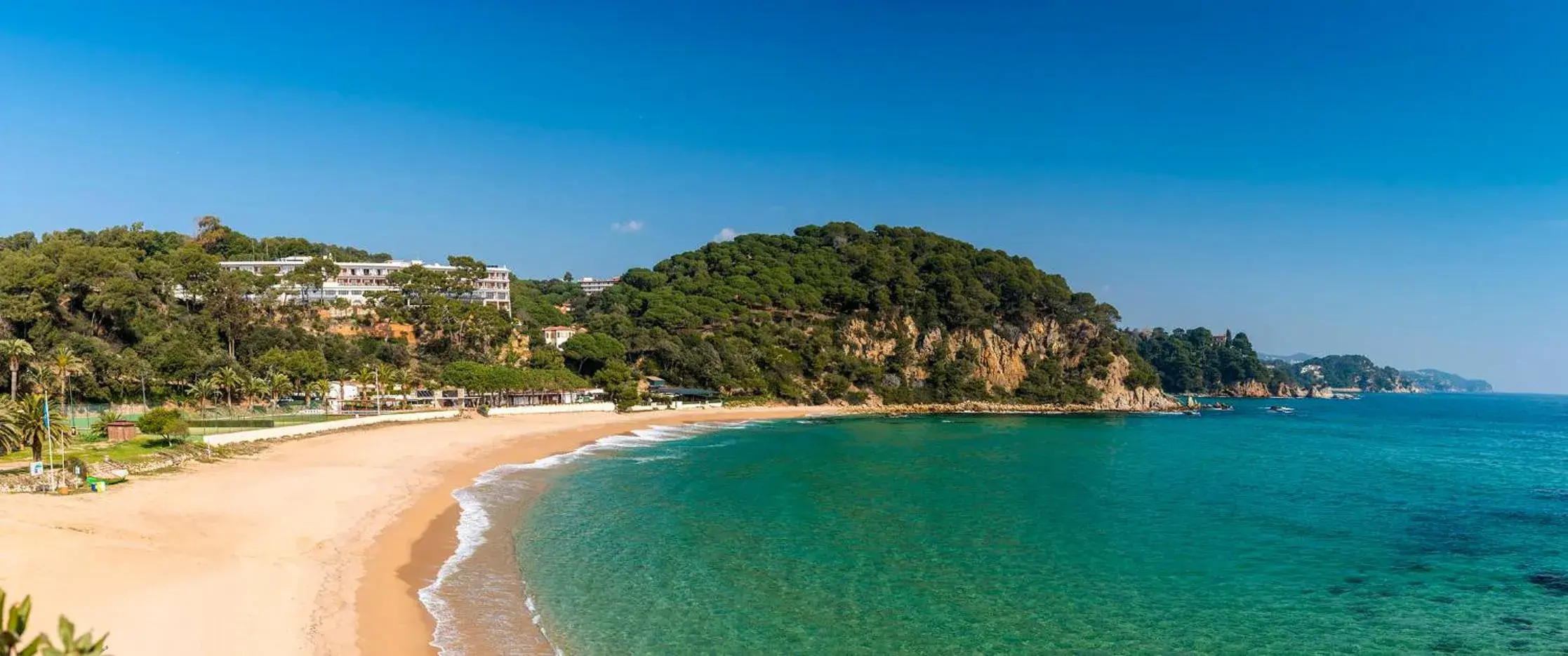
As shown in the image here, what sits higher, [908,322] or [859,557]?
[908,322]

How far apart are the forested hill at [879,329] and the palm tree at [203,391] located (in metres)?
40.5

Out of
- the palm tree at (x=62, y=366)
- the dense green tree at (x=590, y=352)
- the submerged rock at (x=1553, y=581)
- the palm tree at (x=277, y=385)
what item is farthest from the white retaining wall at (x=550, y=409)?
the submerged rock at (x=1553, y=581)

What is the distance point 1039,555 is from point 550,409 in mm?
52643

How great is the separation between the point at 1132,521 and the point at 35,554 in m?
29.5

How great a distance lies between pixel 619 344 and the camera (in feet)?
277

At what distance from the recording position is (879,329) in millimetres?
102125

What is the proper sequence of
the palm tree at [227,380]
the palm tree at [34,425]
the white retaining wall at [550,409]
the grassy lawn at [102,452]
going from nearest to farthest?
1. the grassy lawn at [102,452]
2. the palm tree at [34,425]
3. the palm tree at [227,380]
4. the white retaining wall at [550,409]

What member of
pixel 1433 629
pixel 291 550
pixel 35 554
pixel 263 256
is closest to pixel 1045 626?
pixel 1433 629

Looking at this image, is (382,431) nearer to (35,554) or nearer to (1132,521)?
(35,554)

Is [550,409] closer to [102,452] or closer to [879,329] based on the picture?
[102,452]

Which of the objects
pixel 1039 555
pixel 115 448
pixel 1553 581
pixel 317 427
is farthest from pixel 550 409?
pixel 1553 581

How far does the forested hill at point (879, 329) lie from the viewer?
91812 mm

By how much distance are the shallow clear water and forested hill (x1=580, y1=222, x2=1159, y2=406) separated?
44782 mm

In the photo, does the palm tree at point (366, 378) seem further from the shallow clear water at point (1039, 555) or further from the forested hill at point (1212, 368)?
the forested hill at point (1212, 368)
